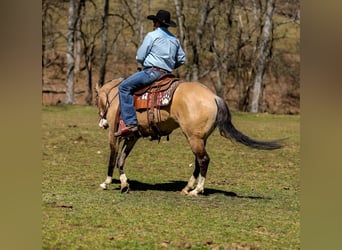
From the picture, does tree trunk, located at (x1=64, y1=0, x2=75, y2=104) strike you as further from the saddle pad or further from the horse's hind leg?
the horse's hind leg

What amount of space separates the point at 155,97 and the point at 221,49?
26.6 meters

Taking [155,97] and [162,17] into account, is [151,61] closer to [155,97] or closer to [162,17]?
[155,97]

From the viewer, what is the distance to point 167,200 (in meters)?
7.27

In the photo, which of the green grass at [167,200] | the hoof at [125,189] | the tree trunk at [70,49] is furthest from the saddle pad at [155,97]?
the tree trunk at [70,49]

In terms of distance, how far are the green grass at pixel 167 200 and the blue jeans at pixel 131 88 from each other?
3.58ft

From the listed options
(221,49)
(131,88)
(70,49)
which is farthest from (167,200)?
(221,49)

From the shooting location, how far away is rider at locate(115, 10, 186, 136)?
25.3ft

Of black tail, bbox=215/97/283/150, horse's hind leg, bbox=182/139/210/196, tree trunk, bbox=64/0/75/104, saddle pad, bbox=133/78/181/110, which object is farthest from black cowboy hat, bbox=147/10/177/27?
tree trunk, bbox=64/0/75/104

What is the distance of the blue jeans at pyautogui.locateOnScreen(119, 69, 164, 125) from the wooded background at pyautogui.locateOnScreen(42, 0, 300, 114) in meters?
20.9

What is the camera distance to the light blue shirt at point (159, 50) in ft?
25.2

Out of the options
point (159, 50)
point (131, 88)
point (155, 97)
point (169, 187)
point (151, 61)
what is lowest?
point (169, 187)
